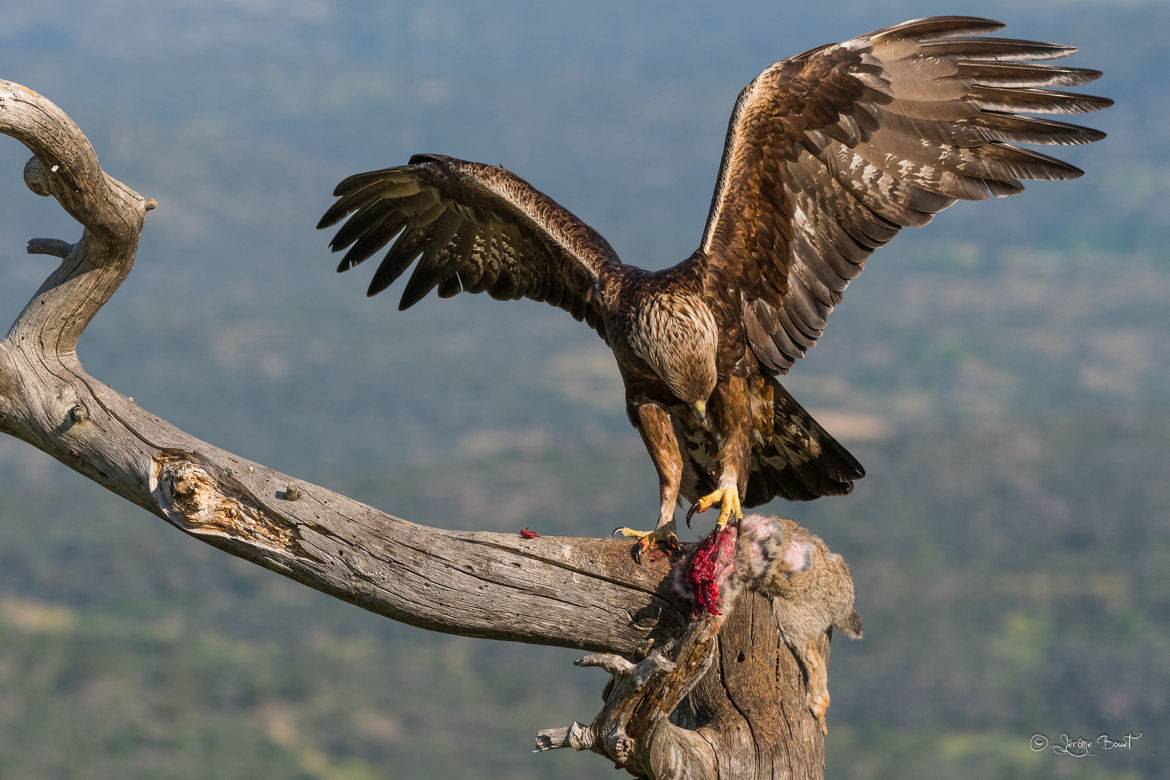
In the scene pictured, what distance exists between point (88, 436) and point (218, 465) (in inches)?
25.5

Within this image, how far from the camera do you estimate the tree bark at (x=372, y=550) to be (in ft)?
19.5

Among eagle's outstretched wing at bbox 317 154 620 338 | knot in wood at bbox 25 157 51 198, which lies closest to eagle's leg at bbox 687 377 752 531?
eagle's outstretched wing at bbox 317 154 620 338

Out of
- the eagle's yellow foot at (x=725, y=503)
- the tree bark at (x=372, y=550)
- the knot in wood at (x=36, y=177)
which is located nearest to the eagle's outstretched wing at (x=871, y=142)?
the eagle's yellow foot at (x=725, y=503)

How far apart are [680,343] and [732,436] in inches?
29.0

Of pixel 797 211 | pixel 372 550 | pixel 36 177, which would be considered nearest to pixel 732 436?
pixel 797 211

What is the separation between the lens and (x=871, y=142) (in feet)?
22.7

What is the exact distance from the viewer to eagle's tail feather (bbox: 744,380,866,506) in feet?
24.2

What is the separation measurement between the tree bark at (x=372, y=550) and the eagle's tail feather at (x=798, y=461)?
1.25 m

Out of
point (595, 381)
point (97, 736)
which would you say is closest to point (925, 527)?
point (97, 736)

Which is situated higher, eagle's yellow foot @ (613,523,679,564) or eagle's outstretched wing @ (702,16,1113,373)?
eagle's outstretched wing @ (702,16,1113,373)

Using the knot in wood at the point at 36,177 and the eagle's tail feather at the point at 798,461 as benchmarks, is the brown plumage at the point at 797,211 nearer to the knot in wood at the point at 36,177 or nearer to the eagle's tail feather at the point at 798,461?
the eagle's tail feather at the point at 798,461

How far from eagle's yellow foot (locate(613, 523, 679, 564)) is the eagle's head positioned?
62 cm

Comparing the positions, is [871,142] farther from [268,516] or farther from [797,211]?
[268,516]
